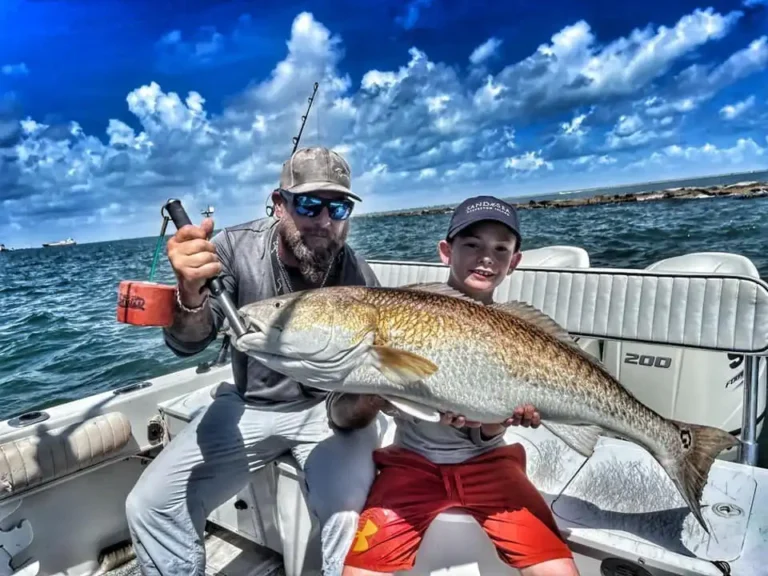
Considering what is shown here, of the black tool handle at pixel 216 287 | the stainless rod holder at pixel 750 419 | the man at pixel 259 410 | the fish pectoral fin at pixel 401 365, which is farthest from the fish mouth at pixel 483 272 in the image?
the stainless rod holder at pixel 750 419

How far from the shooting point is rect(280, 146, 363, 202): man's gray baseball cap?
2.93 metres

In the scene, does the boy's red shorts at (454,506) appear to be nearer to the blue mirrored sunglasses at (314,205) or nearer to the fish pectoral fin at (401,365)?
the fish pectoral fin at (401,365)

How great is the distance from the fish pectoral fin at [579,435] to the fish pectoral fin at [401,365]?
751mm

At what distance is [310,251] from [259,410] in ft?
3.17

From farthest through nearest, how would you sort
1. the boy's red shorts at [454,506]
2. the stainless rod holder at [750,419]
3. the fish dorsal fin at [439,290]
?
1. the stainless rod holder at [750,419]
2. the fish dorsal fin at [439,290]
3. the boy's red shorts at [454,506]

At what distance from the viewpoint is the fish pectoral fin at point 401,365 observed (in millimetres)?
1916

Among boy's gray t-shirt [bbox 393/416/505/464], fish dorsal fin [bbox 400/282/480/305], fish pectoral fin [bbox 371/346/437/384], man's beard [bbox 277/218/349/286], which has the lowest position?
boy's gray t-shirt [bbox 393/416/505/464]

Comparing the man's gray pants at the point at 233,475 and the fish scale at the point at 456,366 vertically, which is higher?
the fish scale at the point at 456,366

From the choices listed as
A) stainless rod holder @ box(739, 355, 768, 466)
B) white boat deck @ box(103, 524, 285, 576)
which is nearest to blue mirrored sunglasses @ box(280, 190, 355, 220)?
white boat deck @ box(103, 524, 285, 576)

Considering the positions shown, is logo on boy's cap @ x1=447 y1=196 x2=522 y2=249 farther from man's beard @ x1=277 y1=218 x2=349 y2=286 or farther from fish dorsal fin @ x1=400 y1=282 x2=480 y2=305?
man's beard @ x1=277 y1=218 x2=349 y2=286

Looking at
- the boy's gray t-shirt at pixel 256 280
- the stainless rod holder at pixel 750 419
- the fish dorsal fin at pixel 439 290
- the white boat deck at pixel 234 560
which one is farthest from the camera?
the white boat deck at pixel 234 560

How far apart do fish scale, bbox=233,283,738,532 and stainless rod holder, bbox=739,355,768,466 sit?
3.02ft

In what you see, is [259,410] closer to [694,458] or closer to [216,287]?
[216,287]

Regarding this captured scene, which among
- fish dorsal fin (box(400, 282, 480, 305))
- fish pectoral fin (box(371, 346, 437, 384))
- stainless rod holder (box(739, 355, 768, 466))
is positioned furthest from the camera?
stainless rod holder (box(739, 355, 768, 466))
